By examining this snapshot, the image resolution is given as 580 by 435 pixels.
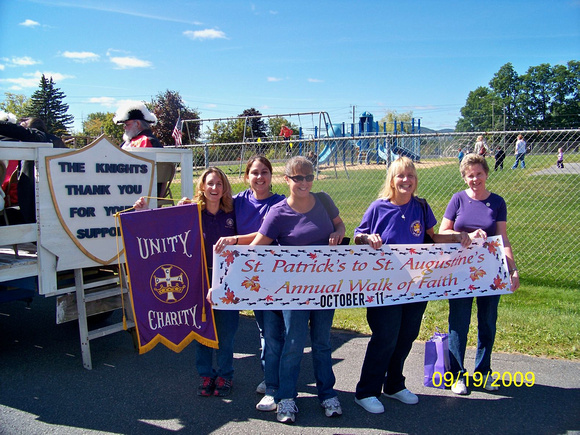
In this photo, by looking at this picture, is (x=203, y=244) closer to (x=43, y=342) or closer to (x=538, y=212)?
(x=43, y=342)

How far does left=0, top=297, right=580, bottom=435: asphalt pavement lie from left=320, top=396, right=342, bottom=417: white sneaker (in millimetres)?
54

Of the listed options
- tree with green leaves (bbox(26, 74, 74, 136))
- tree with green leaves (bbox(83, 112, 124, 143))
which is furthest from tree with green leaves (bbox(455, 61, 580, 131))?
tree with green leaves (bbox(26, 74, 74, 136))

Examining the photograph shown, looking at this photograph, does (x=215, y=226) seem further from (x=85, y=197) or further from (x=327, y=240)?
(x=85, y=197)

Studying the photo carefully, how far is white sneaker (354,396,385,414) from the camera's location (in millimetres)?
3426

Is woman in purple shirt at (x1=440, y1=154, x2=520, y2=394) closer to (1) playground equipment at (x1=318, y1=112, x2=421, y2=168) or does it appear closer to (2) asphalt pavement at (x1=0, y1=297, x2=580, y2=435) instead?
(2) asphalt pavement at (x1=0, y1=297, x2=580, y2=435)

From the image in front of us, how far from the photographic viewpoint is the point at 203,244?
3.70 m

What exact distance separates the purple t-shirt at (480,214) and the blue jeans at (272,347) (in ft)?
5.15

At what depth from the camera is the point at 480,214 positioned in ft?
12.1

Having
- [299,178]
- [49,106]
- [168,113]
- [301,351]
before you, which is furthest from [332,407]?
[49,106]

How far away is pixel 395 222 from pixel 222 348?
5.44ft

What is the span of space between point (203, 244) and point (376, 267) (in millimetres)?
1327

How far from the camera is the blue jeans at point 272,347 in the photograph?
3.51m

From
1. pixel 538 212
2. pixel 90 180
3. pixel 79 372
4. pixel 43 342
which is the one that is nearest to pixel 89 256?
pixel 90 180

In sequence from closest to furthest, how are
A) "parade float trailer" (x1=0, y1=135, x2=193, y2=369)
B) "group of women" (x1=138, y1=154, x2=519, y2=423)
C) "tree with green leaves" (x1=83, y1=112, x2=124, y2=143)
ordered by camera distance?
"group of women" (x1=138, y1=154, x2=519, y2=423) < "parade float trailer" (x1=0, y1=135, x2=193, y2=369) < "tree with green leaves" (x1=83, y1=112, x2=124, y2=143)
